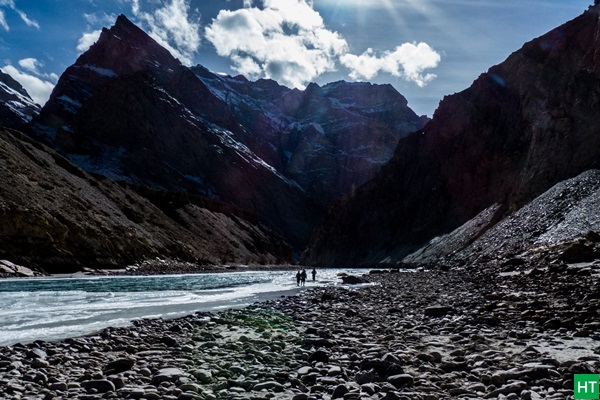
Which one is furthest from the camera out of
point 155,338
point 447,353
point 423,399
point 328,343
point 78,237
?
point 78,237

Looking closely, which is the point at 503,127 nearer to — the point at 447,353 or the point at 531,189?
the point at 531,189

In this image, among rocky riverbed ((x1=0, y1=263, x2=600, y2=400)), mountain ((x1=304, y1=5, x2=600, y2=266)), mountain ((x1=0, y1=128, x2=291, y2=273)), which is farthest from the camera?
mountain ((x1=304, y1=5, x2=600, y2=266))

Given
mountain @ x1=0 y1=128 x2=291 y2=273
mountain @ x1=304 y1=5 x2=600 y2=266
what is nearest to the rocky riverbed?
mountain @ x1=0 y1=128 x2=291 y2=273

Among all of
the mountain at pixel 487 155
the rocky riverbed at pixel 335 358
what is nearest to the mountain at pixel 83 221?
the rocky riverbed at pixel 335 358

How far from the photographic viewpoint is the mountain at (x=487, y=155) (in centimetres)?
6719

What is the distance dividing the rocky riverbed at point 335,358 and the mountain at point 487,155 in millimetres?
53610

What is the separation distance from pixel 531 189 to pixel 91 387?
71.9 m

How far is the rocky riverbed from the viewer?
6.48m

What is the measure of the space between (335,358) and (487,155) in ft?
345

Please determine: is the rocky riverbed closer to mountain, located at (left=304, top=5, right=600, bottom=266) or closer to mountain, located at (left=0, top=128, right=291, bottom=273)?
mountain, located at (left=0, top=128, right=291, bottom=273)

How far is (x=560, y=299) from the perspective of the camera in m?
13.9

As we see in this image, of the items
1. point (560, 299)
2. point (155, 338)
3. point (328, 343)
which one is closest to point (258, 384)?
point (328, 343)

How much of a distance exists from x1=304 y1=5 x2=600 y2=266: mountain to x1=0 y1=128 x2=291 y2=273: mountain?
42456mm

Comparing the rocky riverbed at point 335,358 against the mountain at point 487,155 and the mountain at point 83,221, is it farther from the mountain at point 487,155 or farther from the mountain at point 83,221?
the mountain at point 487,155
